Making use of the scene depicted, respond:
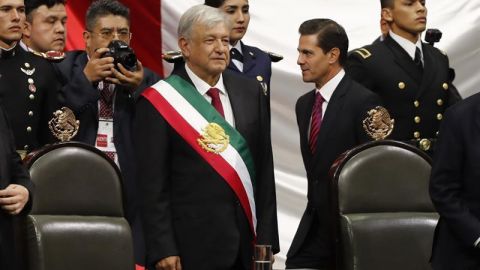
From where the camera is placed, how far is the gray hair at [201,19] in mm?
4695

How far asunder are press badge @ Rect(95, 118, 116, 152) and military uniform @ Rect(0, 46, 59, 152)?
0.63 ft

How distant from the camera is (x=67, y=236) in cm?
441

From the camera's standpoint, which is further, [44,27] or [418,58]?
[418,58]

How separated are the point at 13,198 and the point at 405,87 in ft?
6.90

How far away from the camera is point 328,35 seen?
5457mm

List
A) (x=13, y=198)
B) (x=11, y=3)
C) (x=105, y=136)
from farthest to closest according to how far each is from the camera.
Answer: (x=105, y=136), (x=11, y=3), (x=13, y=198)

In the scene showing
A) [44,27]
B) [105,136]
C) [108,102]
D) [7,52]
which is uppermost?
[44,27]

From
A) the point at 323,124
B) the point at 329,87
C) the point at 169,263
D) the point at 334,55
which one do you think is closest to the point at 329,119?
the point at 323,124

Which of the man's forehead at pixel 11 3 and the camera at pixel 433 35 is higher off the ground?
the man's forehead at pixel 11 3

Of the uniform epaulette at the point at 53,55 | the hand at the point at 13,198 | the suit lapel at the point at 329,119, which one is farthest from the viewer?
the uniform epaulette at the point at 53,55

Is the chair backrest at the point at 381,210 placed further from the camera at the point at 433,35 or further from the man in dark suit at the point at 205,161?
the camera at the point at 433,35

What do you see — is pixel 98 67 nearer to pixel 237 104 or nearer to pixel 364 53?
pixel 237 104

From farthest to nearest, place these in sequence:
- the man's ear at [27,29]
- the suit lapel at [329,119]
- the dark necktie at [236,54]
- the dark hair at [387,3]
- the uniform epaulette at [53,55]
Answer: the dark necktie at [236,54] < the dark hair at [387,3] < the man's ear at [27,29] < the uniform epaulette at [53,55] < the suit lapel at [329,119]

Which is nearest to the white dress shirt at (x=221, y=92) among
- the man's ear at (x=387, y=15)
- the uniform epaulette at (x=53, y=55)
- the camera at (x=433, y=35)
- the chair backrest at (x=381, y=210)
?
the chair backrest at (x=381, y=210)
